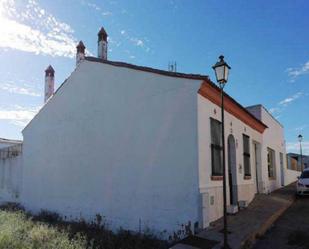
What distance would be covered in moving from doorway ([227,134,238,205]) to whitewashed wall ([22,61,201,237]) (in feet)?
12.4

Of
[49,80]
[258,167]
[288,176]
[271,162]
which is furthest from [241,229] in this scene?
[288,176]

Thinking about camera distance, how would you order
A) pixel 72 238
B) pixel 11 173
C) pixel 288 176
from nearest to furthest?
pixel 72 238 < pixel 11 173 < pixel 288 176

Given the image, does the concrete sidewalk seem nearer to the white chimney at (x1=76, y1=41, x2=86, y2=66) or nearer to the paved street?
the paved street

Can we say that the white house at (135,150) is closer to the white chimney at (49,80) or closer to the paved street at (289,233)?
the paved street at (289,233)

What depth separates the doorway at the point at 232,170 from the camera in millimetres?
13023

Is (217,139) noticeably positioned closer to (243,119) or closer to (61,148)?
(243,119)

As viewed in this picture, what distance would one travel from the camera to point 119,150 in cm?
1173

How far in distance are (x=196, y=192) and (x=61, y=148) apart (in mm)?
7288

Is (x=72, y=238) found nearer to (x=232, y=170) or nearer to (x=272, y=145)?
(x=232, y=170)

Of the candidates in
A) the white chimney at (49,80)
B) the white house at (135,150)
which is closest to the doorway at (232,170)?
the white house at (135,150)

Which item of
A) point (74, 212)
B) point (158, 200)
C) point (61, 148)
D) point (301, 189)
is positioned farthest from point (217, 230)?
point (301, 189)

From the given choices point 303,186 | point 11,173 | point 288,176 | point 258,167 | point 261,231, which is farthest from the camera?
point 288,176

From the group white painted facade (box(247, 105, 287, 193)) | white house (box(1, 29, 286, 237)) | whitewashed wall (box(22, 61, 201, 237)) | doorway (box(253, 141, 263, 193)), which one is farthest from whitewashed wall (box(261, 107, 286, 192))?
whitewashed wall (box(22, 61, 201, 237))

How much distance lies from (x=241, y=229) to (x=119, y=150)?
15.7ft
